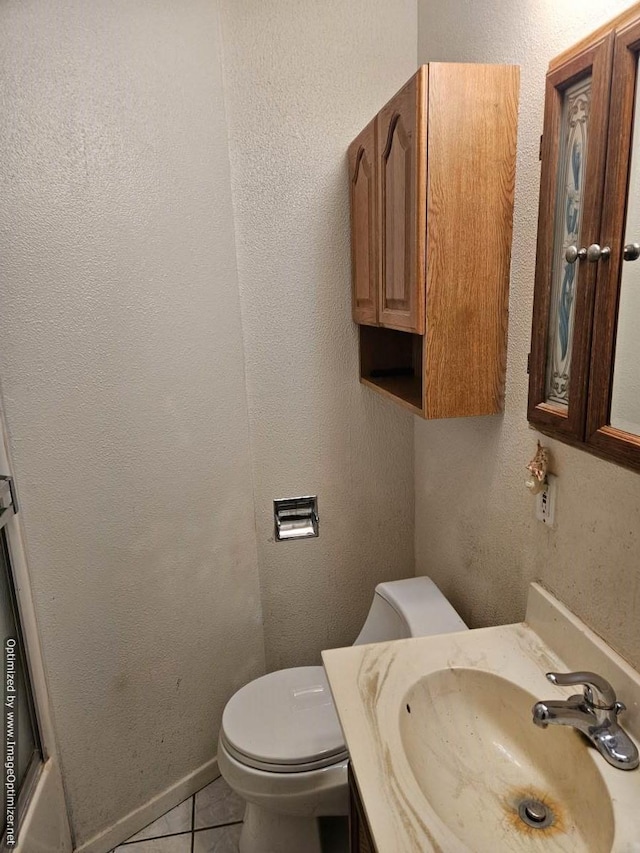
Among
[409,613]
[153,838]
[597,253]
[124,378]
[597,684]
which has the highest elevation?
[597,253]

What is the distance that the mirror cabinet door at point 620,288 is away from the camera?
83 cm

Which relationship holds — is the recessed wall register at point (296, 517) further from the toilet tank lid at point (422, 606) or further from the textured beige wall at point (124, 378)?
the toilet tank lid at point (422, 606)

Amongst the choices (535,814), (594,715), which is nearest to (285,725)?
(535,814)

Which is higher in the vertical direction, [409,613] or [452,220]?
[452,220]

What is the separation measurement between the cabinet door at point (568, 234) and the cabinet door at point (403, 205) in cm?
23

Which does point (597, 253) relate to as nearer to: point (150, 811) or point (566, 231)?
point (566, 231)

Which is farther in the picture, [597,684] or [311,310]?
[311,310]

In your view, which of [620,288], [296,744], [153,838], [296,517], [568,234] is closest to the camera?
[620,288]

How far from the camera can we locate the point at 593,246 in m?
0.91

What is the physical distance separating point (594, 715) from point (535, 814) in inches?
7.6

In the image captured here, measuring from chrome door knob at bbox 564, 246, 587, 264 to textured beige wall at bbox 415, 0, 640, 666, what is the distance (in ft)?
0.55

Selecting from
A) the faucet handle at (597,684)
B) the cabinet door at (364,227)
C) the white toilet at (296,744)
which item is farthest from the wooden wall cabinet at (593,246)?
the white toilet at (296,744)

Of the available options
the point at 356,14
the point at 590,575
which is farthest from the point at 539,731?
the point at 356,14

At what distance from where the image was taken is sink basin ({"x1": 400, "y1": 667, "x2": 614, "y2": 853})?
874mm
